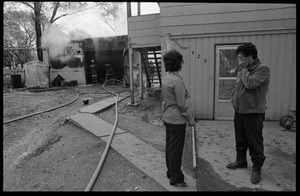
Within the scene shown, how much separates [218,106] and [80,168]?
12.7 feet

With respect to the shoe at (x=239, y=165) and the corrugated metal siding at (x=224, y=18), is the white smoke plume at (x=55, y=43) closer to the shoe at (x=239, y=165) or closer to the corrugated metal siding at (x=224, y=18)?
the corrugated metal siding at (x=224, y=18)

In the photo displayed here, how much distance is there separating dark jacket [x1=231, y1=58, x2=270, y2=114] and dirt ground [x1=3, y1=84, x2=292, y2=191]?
3.47 ft

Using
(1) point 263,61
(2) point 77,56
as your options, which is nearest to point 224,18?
(1) point 263,61

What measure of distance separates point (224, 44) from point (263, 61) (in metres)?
1.05

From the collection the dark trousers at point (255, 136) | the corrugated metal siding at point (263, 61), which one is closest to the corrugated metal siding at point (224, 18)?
the corrugated metal siding at point (263, 61)

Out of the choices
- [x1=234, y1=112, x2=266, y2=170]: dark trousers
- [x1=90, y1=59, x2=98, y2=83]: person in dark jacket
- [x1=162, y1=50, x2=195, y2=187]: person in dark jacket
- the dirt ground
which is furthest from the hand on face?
[x1=90, y1=59, x2=98, y2=83]: person in dark jacket

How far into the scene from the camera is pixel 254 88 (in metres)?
2.97

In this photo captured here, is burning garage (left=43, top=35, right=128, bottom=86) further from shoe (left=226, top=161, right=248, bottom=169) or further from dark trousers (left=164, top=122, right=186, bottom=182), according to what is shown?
dark trousers (left=164, top=122, right=186, bottom=182)

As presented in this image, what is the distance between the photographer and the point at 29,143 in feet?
16.9

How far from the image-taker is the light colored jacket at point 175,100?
110 inches

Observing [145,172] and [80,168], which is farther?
[80,168]

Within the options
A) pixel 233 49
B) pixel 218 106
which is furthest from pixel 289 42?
pixel 218 106
